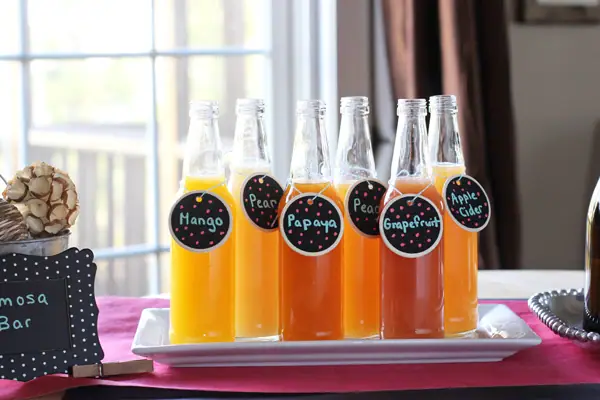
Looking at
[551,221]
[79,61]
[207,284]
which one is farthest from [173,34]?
[207,284]

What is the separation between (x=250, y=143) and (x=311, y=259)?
0.18 meters

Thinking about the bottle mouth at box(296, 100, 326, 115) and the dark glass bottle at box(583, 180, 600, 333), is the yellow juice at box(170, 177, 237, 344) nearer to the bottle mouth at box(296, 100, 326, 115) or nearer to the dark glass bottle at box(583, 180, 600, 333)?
the bottle mouth at box(296, 100, 326, 115)

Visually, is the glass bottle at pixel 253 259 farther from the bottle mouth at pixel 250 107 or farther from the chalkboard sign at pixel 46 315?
the chalkboard sign at pixel 46 315

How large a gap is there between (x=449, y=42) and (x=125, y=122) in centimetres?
88

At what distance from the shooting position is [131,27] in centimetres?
238

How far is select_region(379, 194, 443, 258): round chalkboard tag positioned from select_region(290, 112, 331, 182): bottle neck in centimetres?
9

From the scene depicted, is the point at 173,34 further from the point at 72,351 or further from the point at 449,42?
the point at 72,351

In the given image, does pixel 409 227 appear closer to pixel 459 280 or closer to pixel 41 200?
pixel 459 280

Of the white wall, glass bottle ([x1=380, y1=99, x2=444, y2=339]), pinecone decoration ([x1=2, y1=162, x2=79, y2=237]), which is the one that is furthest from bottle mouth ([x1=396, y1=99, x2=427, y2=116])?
the white wall

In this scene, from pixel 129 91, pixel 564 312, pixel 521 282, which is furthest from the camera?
pixel 129 91

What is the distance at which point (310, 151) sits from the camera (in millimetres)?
1105

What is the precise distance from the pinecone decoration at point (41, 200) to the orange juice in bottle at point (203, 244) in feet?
0.41

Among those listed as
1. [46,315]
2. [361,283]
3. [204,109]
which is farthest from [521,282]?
[46,315]

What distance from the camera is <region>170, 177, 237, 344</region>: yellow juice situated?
3.49ft
